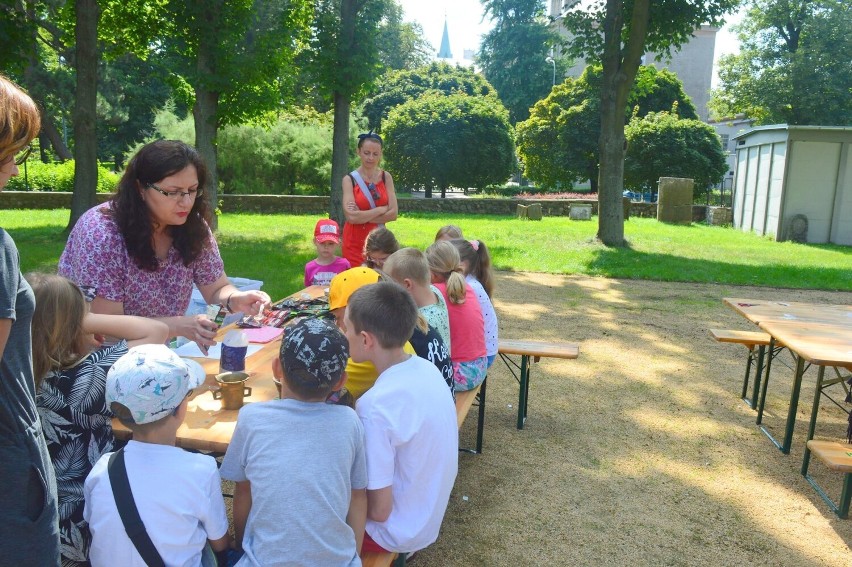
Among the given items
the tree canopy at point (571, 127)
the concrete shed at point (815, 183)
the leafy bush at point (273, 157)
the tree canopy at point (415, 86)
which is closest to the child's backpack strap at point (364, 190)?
Result: the concrete shed at point (815, 183)

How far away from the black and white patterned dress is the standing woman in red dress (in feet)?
11.0

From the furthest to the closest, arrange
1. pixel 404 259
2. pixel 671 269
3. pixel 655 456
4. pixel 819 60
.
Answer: pixel 819 60 < pixel 671 269 < pixel 655 456 < pixel 404 259

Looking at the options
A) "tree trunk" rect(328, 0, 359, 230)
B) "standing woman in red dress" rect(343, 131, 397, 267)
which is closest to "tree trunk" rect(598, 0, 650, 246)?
"tree trunk" rect(328, 0, 359, 230)

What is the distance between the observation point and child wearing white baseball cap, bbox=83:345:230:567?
1.88 metres

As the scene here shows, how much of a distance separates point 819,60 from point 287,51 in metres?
24.9

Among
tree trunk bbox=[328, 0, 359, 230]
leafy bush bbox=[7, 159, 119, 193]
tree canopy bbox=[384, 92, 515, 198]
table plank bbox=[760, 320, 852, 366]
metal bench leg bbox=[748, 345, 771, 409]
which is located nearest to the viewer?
table plank bbox=[760, 320, 852, 366]

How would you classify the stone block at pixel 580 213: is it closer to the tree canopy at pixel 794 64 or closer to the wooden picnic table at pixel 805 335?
the tree canopy at pixel 794 64

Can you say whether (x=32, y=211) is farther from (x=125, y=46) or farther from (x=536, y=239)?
(x=536, y=239)

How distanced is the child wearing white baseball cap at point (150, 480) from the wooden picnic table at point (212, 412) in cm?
38

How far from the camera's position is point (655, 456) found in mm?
4297

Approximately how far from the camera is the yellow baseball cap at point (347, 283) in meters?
2.79

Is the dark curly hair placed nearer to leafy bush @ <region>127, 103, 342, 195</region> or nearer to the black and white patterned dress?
the black and white patterned dress

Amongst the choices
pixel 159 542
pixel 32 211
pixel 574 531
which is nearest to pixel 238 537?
pixel 159 542

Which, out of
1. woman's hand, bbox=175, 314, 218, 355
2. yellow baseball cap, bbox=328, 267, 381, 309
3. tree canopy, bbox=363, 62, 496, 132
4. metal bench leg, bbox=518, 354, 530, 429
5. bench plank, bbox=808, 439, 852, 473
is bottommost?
metal bench leg, bbox=518, 354, 530, 429
